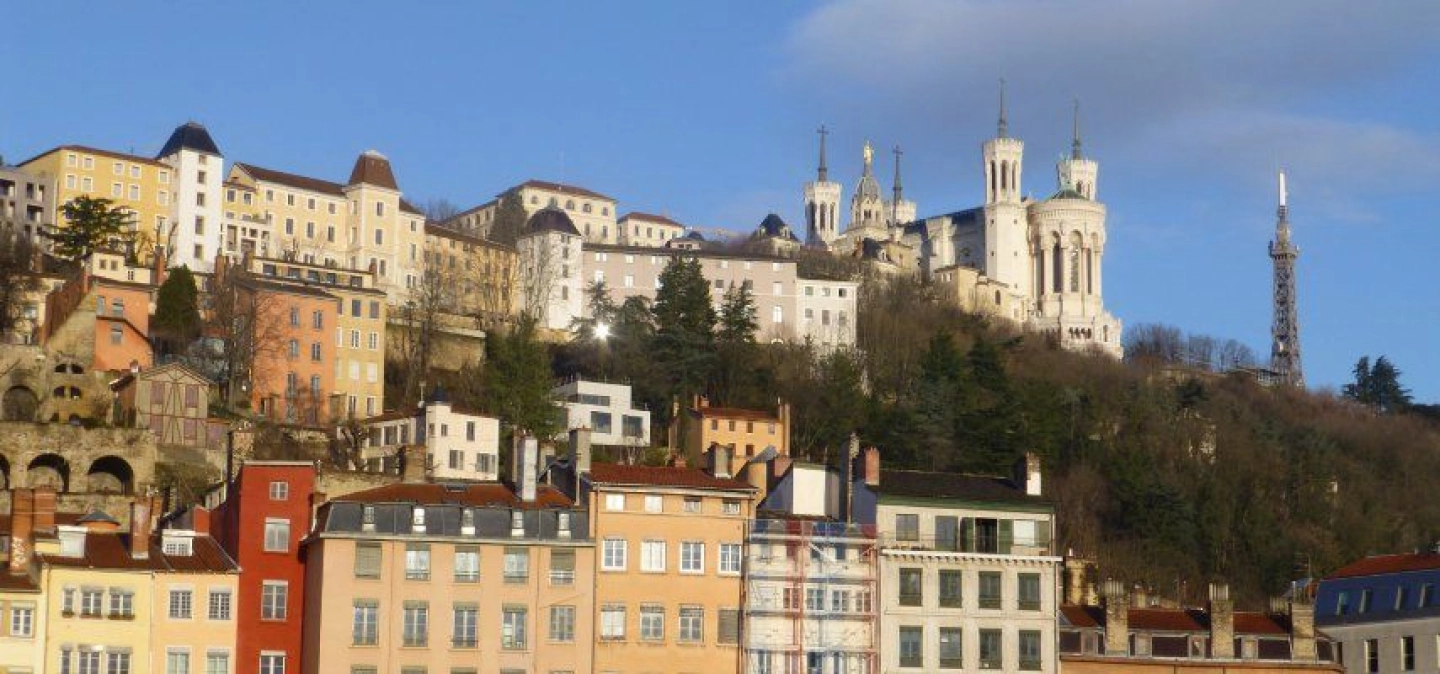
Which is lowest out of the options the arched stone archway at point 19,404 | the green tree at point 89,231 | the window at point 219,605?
the window at point 219,605

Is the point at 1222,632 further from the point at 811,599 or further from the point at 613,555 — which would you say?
the point at 613,555

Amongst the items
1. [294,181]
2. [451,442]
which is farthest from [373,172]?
[451,442]

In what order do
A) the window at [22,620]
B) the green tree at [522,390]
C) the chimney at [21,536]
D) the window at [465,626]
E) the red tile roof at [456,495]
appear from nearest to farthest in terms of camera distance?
the window at [22,620] → the chimney at [21,536] → the window at [465,626] → the red tile roof at [456,495] → the green tree at [522,390]

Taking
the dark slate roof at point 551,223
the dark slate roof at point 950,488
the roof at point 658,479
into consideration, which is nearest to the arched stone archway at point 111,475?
the roof at point 658,479

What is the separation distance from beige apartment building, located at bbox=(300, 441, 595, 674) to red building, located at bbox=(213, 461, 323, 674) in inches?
18.6

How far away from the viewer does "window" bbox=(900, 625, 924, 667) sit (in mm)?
69875

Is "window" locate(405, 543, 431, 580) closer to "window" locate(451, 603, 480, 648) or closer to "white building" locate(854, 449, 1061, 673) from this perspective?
"window" locate(451, 603, 480, 648)

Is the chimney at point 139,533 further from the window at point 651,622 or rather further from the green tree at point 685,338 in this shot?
the green tree at point 685,338

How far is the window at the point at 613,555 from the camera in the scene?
225ft

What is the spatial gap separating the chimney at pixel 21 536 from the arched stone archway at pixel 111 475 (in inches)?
938

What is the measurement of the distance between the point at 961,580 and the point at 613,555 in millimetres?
9962

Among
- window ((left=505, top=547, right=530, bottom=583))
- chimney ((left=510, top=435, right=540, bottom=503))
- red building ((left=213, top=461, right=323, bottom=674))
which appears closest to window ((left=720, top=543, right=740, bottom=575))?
chimney ((left=510, top=435, right=540, bottom=503))

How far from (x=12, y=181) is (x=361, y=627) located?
78960 mm

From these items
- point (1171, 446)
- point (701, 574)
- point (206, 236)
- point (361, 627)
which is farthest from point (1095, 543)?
point (206, 236)
